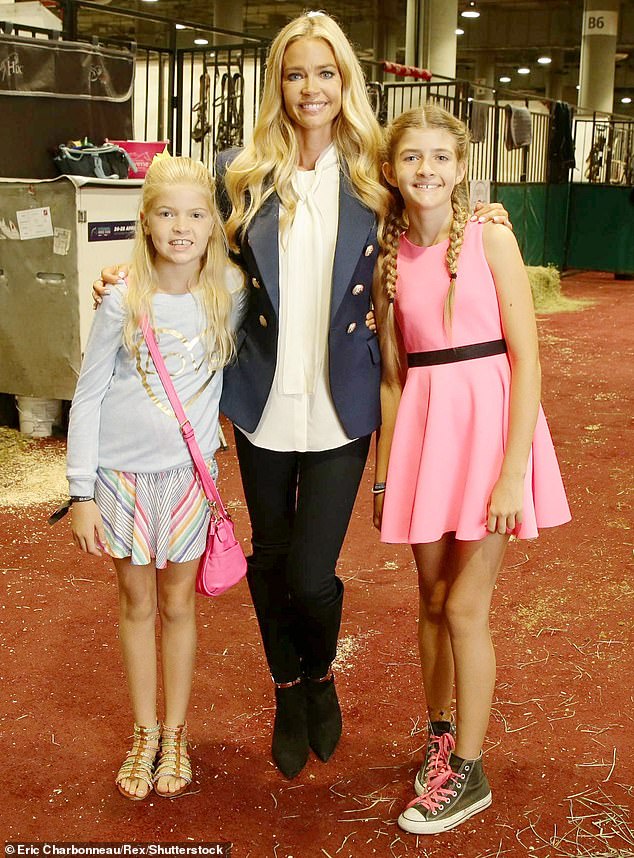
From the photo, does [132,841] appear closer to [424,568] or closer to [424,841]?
[424,841]

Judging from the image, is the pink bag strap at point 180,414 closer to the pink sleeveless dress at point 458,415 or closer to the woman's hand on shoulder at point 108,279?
the woman's hand on shoulder at point 108,279

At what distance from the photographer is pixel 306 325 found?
7.40 ft

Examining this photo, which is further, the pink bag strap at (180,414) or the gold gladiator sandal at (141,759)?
the gold gladiator sandal at (141,759)

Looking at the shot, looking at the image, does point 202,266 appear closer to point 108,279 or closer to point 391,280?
point 108,279

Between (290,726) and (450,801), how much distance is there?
0.46m

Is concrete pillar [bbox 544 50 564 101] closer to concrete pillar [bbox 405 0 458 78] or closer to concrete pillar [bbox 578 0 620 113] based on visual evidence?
concrete pillar [bbox 578 0 620 113]

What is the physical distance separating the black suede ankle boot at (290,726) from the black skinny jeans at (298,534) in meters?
0.11

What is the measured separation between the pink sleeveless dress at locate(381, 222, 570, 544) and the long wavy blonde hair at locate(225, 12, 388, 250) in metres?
0.19

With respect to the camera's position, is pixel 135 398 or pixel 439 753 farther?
pixel 439 753

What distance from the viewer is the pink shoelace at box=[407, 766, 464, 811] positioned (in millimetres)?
2305

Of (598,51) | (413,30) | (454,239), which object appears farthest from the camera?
(598,51)

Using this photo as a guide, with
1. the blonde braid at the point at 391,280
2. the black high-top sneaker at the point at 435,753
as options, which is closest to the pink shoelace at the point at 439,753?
the black high-top sneaker at the point at 435,753

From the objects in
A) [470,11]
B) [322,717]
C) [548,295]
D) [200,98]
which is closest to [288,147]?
[322,717]

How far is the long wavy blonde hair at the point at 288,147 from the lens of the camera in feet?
7.29
